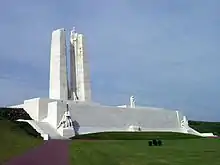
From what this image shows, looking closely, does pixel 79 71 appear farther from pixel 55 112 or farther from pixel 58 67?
pixel 55 112

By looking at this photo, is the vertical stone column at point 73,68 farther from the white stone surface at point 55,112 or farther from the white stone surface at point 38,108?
the white stone surface at point 55,112

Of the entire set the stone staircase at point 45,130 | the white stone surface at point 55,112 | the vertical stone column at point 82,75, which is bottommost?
the stone staircase at point 45,130

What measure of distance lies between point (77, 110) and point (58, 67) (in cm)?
624

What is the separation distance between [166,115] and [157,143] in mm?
23579

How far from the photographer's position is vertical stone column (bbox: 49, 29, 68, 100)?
39.5m

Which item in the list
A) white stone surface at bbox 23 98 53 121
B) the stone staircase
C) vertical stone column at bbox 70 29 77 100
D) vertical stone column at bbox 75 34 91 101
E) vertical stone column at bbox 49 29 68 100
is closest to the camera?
the stone staircase

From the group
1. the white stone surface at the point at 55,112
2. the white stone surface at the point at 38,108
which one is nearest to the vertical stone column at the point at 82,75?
the white stone surface at the point at 38,108

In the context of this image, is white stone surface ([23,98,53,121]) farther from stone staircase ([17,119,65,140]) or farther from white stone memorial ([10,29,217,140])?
stone staircase ([17,119,65,140])

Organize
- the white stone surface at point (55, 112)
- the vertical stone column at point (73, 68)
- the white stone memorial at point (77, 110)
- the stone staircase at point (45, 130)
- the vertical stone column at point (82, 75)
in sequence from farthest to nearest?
the vertical stone column at point (73, 68), the vertical stone column at point (82, 75), the white stone memorial at point (77, 110), the white stone surface at point (55, 112), the stone staircase at point (45, 130)

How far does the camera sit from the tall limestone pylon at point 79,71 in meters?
41.7

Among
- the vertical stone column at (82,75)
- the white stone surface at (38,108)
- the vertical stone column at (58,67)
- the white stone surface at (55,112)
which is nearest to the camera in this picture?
the white stone surface at (55,112)

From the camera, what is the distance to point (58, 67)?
130 ft

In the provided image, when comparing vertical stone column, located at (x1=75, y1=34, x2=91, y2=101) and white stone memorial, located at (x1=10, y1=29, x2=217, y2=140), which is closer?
white stone memorial, located at (x1=10, y1=29, x2=217, y2=140)

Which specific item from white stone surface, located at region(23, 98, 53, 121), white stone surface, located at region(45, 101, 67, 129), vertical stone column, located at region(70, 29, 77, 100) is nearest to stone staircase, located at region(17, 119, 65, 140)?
white stone surface, located at region(45, 101, 67, 129)
